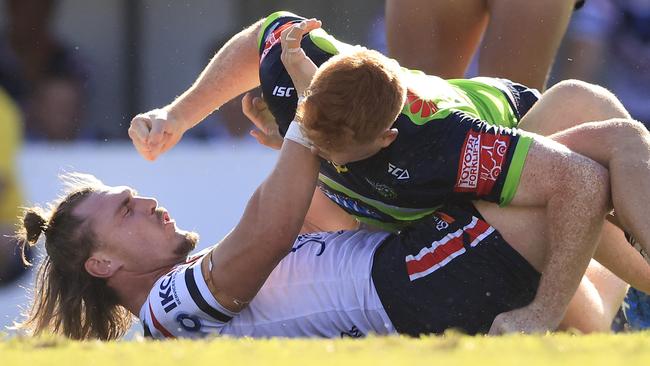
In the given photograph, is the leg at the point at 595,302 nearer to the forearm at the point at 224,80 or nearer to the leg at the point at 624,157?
the leg at the point at 624,157

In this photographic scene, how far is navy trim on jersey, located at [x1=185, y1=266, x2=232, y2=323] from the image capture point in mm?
3156

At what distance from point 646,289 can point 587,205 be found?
0.62 metres

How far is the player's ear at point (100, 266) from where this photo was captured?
3506 mm

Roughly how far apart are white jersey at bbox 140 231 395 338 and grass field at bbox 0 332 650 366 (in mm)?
600

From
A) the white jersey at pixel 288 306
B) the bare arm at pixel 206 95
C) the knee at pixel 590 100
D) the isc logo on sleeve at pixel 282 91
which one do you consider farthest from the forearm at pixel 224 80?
the knee at pixel 590 100

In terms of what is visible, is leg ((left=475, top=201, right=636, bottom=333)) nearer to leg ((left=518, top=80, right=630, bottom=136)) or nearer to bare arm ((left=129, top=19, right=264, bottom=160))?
leg ((left=518, top=80, right=630, bottom=136))

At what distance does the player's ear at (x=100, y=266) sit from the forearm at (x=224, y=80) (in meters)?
0.47

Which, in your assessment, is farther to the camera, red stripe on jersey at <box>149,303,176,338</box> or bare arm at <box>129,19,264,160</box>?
bare arm at <box>129,19,264,160</box>

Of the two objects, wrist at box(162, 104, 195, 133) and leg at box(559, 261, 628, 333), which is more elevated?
wrist at box(162, 104, 195, 133)

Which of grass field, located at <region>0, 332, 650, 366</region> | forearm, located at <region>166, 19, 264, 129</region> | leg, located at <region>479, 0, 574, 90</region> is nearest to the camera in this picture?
grass field, located at <region>0, 332, 650, 366</region>

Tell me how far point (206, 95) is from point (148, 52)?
3251 millimetres

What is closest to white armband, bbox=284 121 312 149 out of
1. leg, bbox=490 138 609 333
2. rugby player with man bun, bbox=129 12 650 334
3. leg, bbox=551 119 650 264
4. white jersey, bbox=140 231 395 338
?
rugby player with man bun, bbox=129 12 650 334

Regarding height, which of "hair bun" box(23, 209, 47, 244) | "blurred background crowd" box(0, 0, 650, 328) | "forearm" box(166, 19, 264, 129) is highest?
"forearm" box(166, 19, 264, 129)

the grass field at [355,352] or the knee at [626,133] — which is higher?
the knee at [626,133]
